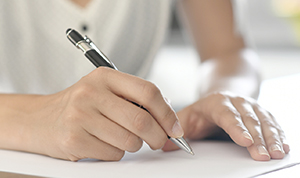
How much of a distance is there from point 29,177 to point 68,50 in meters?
0.54

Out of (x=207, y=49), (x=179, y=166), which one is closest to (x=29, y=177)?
(x=179, y=166)

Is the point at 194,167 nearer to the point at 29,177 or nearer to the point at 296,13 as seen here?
the point at 29,177

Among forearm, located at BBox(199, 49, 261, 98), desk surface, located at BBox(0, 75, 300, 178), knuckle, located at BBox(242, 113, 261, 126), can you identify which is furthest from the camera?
forearm, located at BBox(199, 49, 261, 98)

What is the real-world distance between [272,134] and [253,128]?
0.08 ft

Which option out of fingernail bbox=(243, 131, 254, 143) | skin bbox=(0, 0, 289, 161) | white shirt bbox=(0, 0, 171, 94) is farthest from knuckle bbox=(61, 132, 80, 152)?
white shirt bbox=(0, 0, 171, 94)

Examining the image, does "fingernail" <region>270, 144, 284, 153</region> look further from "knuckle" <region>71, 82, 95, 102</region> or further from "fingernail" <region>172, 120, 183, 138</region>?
"knuckle" <region>71, 82, 95, 102</region>

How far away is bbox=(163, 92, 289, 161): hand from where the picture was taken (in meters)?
0.47

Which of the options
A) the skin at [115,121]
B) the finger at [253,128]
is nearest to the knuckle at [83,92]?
the skin at [115,121]

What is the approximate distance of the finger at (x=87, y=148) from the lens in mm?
441

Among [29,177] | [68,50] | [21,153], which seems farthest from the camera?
[68,50]

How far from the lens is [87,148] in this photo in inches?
17.5

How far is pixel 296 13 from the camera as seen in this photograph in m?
2.98

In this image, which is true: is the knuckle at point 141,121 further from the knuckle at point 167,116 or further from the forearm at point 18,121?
the forearm at point 18,121

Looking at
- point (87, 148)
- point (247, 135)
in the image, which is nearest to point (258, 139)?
point (247, 135)
